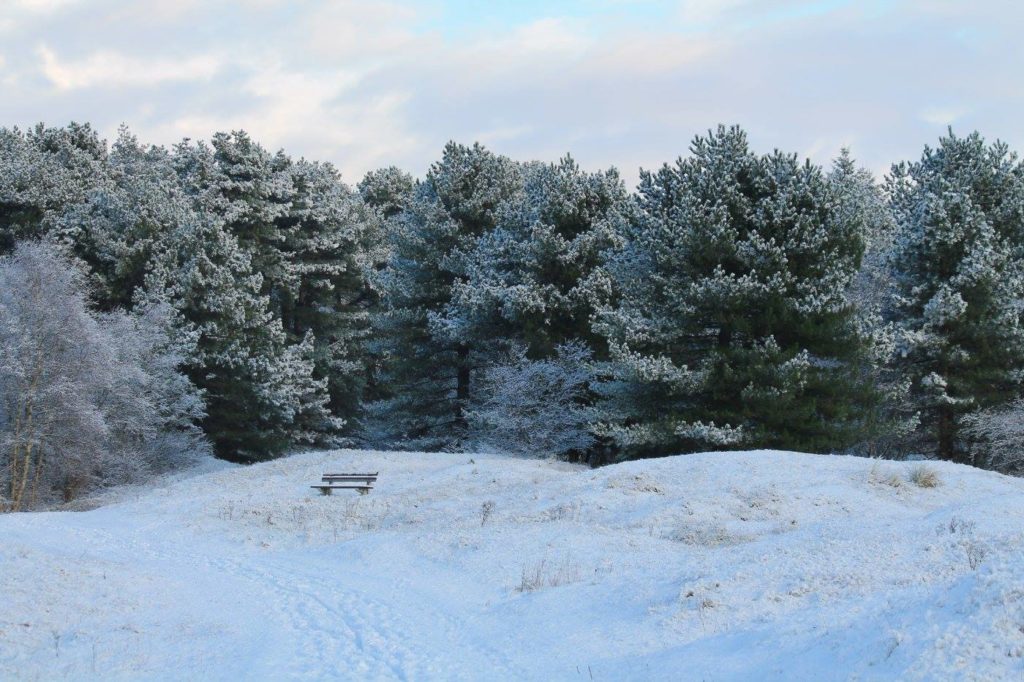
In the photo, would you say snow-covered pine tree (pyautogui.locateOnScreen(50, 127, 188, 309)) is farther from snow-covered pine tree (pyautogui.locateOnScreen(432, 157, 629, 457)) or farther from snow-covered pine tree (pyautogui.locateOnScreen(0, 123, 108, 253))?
snow-covered pine tree (pyautogui.locateOnScreen(432, 157, 629, 457))

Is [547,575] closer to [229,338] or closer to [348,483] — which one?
[348,483]

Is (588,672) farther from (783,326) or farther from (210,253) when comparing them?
(210,253)

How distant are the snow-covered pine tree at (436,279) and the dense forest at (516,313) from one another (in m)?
0.13

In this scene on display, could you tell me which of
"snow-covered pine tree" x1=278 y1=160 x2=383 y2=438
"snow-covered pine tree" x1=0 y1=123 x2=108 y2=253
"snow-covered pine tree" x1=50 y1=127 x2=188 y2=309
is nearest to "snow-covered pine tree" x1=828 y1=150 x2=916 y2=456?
"snow-covered pine tree" x1=278 y1=160 x2=383 y2=438

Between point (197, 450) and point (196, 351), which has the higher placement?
point (196, 351)

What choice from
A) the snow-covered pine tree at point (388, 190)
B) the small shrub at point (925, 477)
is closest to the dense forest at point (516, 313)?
the small shrub at point (925, 477)

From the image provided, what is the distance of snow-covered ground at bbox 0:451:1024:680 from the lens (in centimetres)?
919

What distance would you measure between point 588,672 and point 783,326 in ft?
68.0

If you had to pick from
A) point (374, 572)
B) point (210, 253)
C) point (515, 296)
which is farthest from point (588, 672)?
point (210, 253)

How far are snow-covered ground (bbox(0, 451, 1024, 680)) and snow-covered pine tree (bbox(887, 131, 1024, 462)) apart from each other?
10.4 meters

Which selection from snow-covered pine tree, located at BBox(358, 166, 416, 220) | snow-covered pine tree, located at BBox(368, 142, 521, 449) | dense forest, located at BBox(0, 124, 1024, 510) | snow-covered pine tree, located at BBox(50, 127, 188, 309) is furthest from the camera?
snow-covered pine tree, located at BBox(358, 166, 416, 220)

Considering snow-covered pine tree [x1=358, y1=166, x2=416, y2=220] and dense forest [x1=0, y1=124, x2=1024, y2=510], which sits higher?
snow-covered pine tree [x1=358, y1=166, x2=416, y2=220]

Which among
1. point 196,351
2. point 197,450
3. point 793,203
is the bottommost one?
point 197,450

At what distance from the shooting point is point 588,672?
31.5ft
